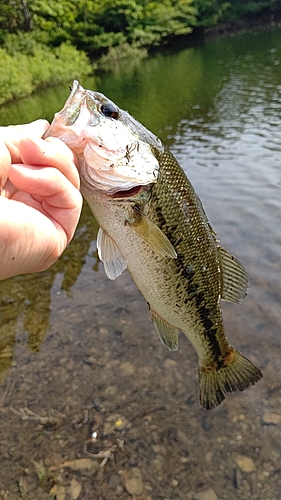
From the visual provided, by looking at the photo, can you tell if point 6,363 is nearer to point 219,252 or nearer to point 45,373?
point 45,373

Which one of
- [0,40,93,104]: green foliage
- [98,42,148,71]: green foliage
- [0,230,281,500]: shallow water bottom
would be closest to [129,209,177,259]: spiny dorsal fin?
[0,230,281,500]: shallow water bottom

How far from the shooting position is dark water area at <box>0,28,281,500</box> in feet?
10.4

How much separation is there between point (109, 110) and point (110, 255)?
2.73 ft

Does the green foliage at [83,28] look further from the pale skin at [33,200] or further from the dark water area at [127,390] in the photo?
the pale skin at [33,200]

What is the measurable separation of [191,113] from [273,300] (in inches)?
465

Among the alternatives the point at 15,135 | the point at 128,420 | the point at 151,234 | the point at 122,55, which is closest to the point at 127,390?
the point at 128,420

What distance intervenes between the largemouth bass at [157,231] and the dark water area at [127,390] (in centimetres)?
80

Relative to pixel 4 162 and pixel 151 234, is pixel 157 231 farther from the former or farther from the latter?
pixel 4 162

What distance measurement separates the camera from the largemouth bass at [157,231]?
1.90 m

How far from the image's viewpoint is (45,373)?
166 inches

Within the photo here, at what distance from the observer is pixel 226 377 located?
2.94 metres

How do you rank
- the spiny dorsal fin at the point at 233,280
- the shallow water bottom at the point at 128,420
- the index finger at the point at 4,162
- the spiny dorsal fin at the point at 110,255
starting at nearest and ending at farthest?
the index finger at the point at 4,162
the spiny dorsal fin at the point at 110,255
the spiny dorsal fin at the point at 233,280
the shallow water bottom at the point at 128,420

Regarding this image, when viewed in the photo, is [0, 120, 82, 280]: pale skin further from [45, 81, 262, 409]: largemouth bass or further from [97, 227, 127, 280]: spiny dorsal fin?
[97, 227, 127, 280]: spiny dorsal fin

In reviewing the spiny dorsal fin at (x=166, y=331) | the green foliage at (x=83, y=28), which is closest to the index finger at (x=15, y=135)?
the spiny dorsal fin at (x=166, y=331)
